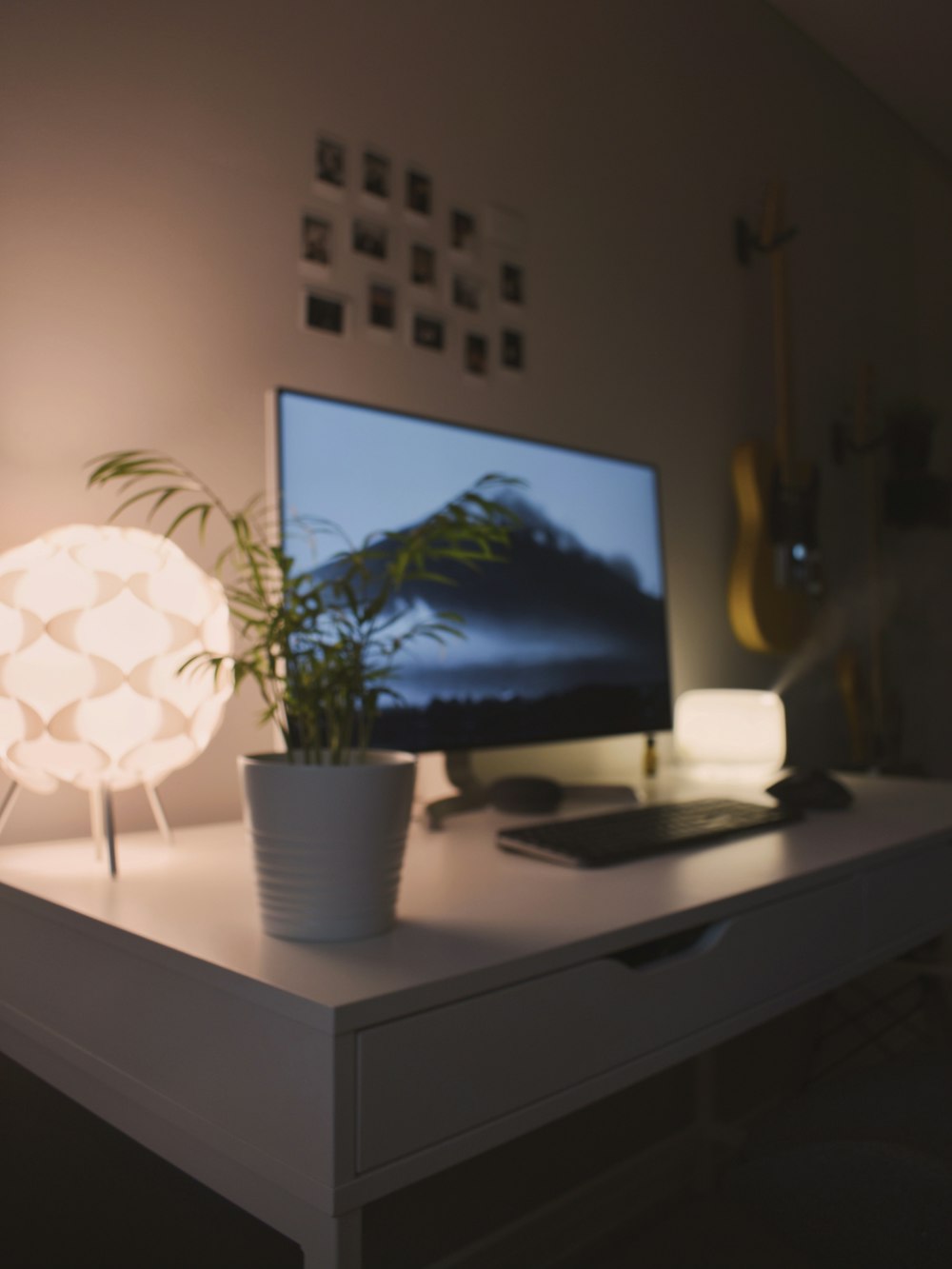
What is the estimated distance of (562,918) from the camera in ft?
2.61

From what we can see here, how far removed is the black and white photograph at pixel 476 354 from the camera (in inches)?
66.1

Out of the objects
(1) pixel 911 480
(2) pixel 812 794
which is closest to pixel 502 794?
(2) pixel 812 794

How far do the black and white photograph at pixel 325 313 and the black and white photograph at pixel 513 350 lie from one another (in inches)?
→ 14.4

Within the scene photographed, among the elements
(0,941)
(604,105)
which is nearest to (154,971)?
(0,941)

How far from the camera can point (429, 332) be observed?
1613 millimetres

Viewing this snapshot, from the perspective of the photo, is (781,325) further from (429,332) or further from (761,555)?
(429,332)

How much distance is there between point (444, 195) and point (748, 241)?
3.28ft

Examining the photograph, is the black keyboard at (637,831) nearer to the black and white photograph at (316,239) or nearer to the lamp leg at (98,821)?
the lamp leg at (98,821)

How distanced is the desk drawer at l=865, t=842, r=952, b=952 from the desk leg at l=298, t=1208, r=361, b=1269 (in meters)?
0.68

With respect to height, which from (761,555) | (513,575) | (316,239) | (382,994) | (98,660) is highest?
(316,239)

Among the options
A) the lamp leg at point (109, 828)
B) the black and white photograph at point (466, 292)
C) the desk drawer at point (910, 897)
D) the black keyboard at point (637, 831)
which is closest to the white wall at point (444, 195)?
the black and white photograph at point (466, 292)

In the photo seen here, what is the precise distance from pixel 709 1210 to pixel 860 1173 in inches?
46.8

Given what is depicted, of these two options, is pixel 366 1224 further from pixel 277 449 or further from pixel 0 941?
pixel 277 449

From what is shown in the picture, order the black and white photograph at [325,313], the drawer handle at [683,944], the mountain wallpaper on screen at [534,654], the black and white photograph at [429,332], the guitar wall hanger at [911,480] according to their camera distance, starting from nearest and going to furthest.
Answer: the drawer handle at [683,944], the mountain wallpaper on screen at [534,654], the black and white photograph at [325,313], the black and white photograph at [429,332], the guitar wall hanger at [911,480]
